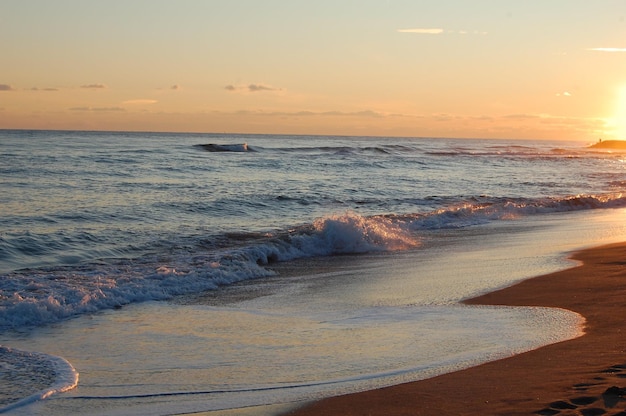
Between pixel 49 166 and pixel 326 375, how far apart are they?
28.2 meters

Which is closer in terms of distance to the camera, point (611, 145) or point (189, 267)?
point (189, 267)

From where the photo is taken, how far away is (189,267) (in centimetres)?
1180

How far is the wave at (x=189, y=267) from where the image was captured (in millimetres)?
9141

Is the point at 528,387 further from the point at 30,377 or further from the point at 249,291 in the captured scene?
the point at 249,291

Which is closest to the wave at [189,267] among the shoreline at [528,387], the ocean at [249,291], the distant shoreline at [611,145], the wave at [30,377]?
the ocean at [249,291]

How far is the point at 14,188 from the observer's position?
22531mm

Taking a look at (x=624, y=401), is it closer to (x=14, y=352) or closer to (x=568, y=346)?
(x=568, y=346)

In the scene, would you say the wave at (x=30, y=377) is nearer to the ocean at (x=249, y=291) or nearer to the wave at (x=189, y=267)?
the ocean at (x=249, y=291)

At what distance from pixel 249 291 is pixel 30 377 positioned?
456 cm

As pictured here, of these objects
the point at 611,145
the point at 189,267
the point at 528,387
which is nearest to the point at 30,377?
the point at 528,387

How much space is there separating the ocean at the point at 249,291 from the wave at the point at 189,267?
37 mm

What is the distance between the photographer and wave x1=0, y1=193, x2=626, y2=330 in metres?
9.14

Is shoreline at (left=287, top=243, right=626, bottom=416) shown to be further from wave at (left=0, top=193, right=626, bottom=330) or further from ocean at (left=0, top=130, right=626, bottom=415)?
wave at (left=0, top=193, right=626, bottom=330)

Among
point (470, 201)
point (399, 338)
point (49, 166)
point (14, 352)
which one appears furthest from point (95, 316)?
point (49, 166)
